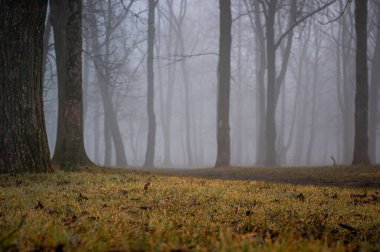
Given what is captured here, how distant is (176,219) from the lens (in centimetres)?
321

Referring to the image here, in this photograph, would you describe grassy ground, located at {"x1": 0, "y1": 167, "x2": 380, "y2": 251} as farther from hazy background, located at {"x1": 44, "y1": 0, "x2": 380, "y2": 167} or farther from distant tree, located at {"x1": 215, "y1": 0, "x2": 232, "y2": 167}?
hazy background, located at {"x1": 44, "y1": 0, "x2": 380, "y2": 167}

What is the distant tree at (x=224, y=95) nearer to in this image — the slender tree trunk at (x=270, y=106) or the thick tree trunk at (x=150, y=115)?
the slender tree trunk at (x=270, y=106)

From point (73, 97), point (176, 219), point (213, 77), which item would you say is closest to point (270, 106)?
point (73, 97)

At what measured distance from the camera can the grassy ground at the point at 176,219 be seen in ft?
6.68

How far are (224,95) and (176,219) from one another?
1324cm

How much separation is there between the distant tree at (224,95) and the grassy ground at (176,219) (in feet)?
32.9

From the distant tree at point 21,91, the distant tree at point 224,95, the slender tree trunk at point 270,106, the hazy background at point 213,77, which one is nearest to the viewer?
the distant tree at point 21,91

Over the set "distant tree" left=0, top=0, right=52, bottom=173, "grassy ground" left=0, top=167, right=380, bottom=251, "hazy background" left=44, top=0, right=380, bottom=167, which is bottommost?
"grassy ground" left=0, top=167, right=380, bottom=251

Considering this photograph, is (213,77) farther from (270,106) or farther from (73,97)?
(73,97)

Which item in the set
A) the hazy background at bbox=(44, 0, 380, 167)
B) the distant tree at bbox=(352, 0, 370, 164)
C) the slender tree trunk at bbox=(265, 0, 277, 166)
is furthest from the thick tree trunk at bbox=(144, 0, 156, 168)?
the distant tree at bbox=(352, 0, 370, 164)

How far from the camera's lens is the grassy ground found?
6.68 ft

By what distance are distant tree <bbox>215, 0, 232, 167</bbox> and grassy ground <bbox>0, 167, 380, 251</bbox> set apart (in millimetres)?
10038

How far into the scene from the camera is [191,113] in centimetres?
5088

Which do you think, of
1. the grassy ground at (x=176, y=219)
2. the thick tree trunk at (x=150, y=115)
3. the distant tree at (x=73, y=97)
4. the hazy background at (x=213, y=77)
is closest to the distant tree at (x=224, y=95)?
the distant tree at (x=73, y=97)
